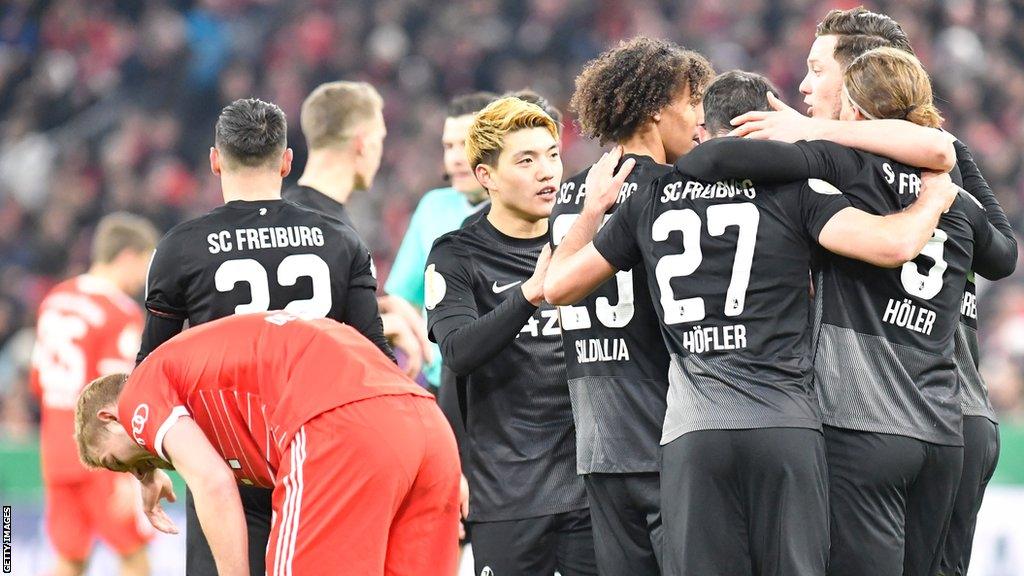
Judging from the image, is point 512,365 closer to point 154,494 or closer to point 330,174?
point 154,494

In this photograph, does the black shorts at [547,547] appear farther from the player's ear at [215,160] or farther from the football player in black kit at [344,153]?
the player's ear at [215,160]

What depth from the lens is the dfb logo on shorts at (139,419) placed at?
379 cm

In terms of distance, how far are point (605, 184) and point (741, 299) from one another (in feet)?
1.99

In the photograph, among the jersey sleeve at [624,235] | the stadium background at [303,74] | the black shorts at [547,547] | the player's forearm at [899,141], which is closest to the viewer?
the player's forearm at [899,141]

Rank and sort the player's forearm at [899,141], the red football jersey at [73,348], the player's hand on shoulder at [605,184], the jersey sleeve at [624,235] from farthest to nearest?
the red football jersey at [73,348]
the player's hand on shoulder at [605,184]
the jersey sleeve at [624,235]
the player's forearm at [899,141]

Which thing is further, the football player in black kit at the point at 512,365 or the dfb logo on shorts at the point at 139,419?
the football player in black kit at the point at 512,365

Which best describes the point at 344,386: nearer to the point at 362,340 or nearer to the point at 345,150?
the point at 362,340

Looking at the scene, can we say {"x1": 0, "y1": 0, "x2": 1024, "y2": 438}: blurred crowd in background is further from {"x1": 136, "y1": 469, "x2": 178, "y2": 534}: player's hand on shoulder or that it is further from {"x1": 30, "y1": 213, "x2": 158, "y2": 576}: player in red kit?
{"x1": 136, "y1": 469, "x2": 178, "y2": 534}: player's hand on shoulder

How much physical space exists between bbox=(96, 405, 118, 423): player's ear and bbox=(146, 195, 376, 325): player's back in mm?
684

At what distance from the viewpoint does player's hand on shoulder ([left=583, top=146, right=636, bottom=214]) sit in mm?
4133

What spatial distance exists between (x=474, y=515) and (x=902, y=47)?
2215 mm

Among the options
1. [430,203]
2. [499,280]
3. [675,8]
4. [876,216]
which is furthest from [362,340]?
[675,8]

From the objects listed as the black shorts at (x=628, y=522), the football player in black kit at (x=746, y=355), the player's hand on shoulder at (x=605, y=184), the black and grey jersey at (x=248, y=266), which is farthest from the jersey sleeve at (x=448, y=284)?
the football player in black kit at (x=746, y=355)

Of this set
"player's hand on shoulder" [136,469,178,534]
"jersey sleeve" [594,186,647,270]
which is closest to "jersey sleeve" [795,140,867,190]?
"jersey sleeve" [594,186,647,270]
